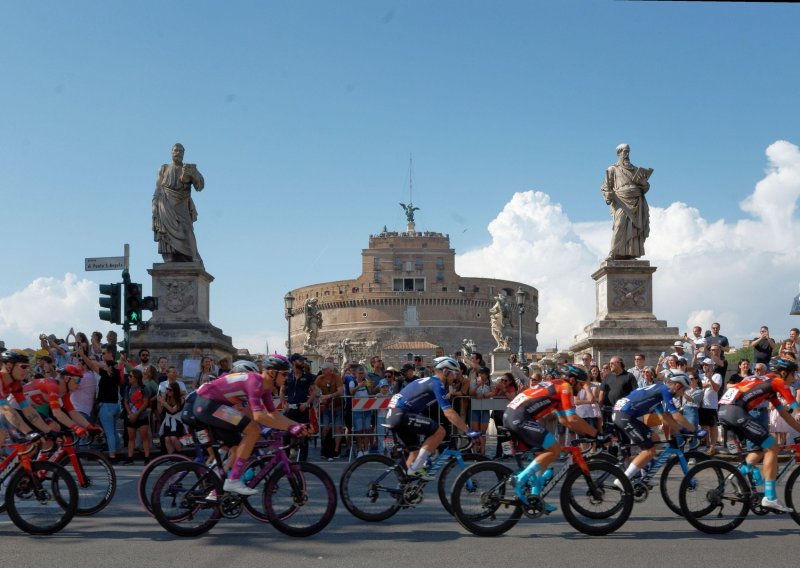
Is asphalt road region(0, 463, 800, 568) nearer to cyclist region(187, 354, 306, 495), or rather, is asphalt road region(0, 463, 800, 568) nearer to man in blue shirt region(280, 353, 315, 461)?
cyclist region(187, 354, 306, 495)

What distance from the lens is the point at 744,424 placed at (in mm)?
10266

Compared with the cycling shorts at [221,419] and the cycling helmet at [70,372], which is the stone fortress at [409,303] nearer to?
the cycling helmet at [70,372]

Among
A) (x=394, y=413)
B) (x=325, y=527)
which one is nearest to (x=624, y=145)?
(x=394, y=413)

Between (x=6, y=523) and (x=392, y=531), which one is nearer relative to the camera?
(x=392, y=531)

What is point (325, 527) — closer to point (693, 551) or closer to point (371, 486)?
point (371, 486)

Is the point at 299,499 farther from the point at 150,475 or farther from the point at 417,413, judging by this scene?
the point at 417,413

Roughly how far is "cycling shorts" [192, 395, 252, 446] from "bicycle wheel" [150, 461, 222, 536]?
392 millimetres

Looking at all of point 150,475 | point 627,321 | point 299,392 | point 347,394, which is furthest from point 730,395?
point 627,321

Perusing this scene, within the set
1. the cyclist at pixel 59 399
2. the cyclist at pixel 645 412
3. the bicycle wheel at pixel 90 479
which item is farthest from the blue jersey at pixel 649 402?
the cyclist at pixel 59 399

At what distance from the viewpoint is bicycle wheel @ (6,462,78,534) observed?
9812 millimetres

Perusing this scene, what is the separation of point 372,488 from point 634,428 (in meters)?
3.15

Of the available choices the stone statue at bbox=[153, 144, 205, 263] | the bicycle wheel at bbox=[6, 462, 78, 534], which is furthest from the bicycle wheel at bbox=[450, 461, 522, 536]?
the stone statue at bbox=[153, 144, 205, 263]

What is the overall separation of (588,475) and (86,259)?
1276 centimetres

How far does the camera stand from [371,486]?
34.0ft
